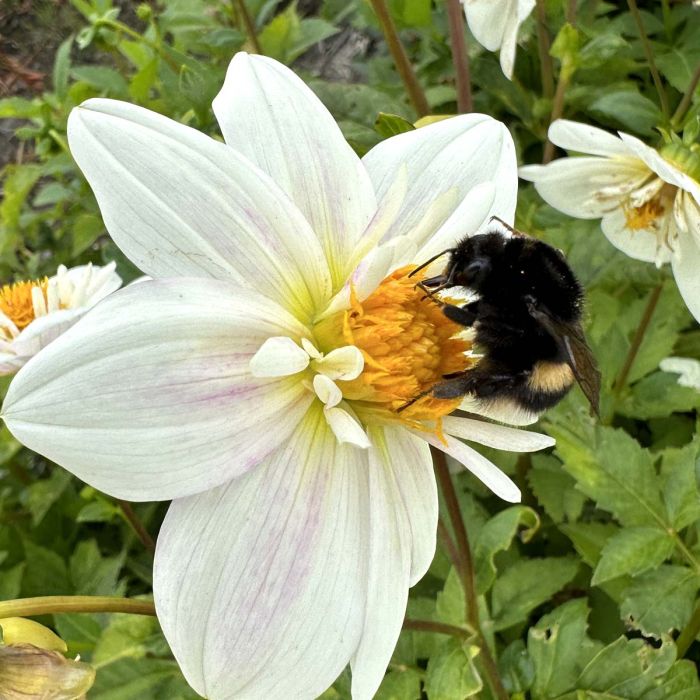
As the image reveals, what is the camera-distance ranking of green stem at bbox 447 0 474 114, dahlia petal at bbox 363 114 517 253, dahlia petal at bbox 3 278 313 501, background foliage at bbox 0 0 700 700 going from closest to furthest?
dahlia petal at bbox 3 278 313 501 → dahlia petal at bbox 363 114 517 253 → background foliage at bbox 0 0 700 700 → green stem at bbox 447 0 474 114

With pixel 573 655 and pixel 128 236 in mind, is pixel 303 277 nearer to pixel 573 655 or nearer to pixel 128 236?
pixel 128 236

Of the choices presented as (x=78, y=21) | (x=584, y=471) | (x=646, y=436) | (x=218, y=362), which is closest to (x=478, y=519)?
(x=584, y=471)

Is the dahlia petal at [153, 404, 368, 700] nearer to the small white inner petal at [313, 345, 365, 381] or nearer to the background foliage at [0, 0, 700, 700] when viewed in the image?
the small white inner petal at [313, 345, 365, 381]

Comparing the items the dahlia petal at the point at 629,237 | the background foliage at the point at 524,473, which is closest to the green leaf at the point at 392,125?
the background foliage at the point at 524,473

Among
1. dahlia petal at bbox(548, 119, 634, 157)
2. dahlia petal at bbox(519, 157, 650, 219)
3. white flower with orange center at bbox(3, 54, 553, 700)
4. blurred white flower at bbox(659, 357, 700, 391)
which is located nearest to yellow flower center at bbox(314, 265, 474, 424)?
white flower with orange center at bbox(3, 54, 553, 700)

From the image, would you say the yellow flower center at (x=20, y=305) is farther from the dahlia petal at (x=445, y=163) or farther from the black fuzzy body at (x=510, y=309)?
the black fuzzy body at (x=510, y=309)

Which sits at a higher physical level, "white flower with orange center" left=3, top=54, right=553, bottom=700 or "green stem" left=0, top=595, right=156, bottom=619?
"white flower with orange center" left=3, top=54, right=553, bottom=700
